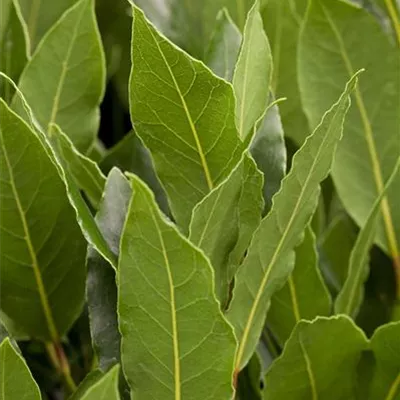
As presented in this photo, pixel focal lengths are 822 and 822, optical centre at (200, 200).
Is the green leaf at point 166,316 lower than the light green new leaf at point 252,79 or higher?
lower

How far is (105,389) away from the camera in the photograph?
40 cm

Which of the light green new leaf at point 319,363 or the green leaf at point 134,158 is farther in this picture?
the green leaf at point 134,158

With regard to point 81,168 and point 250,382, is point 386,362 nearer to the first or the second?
point 250,382

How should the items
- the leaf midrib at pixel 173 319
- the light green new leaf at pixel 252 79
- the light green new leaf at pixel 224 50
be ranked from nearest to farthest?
the leaf midrib at pixel 173 319
the light green new leaf at pixel 252 79
the light green new leaf at pixel 224 50

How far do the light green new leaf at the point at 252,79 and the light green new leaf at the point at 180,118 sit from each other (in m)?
0.03

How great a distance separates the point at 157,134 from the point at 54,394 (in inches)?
17.5

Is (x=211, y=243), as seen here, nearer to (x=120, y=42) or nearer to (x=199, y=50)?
(x=199, y=50)

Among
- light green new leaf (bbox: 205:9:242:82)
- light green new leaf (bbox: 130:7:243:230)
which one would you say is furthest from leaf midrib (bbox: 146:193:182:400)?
light green new leaf (bbox: 205:9:242:82)

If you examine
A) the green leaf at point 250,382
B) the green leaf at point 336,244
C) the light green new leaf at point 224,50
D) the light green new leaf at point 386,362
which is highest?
the light green new leaf at point 224,50

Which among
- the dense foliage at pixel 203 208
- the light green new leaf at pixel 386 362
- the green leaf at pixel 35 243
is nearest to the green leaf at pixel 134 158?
the dense foliage at pixel 203 208

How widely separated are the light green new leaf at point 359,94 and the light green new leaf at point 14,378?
0.33 m

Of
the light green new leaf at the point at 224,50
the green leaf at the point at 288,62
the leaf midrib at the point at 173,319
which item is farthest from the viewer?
the green leaf at the point at 288,62

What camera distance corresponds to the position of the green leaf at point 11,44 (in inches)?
25.6

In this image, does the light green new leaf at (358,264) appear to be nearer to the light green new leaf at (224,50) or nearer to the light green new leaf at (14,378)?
the light green new leaf at (224,50)
